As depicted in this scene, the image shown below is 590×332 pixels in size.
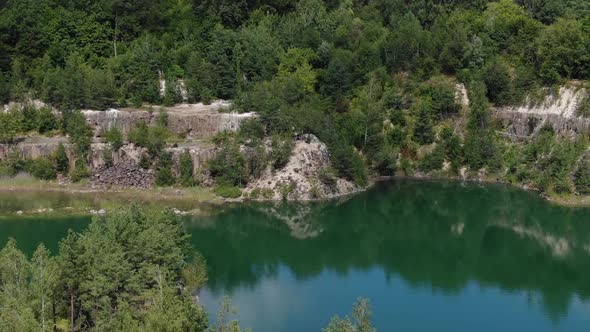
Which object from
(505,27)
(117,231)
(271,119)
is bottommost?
(117,231)

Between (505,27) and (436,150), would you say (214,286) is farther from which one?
(505,27)

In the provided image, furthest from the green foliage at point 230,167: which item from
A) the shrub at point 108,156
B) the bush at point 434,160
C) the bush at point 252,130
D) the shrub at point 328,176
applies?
the bush at point 434,160

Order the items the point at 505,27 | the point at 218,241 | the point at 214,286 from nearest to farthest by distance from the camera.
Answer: the point at 214,286
the point at 218,241
the point at 505,27

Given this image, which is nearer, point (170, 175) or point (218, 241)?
point (218, 241)

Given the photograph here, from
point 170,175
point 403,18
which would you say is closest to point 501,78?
point 403,18

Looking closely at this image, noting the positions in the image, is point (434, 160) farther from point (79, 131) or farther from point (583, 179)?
point (79, 131)

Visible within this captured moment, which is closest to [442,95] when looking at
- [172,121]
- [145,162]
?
[172,121]

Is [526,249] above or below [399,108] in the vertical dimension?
below
